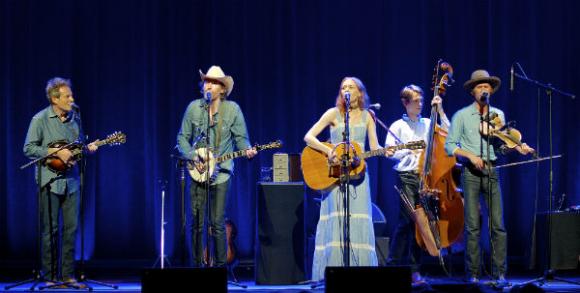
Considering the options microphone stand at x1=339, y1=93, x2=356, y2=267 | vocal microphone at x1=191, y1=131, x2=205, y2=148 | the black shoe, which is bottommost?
the black shoe

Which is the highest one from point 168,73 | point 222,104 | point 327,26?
point 327,26

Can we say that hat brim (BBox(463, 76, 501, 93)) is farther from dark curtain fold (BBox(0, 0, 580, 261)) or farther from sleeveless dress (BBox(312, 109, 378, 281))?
dark curtain fold (BBox(0, 0, 580, 261))

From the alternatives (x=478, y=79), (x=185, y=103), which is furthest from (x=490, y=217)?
(x=185, y=103)

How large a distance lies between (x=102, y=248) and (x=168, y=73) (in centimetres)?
251

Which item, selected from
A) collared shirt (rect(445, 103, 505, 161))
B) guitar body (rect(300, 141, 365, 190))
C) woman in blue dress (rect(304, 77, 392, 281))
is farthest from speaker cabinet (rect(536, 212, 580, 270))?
guitar body (rect(300, 141, 365, 190))

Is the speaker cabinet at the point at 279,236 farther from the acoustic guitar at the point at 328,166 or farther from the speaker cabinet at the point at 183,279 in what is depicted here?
the speaker cabinet at the point at 183,279

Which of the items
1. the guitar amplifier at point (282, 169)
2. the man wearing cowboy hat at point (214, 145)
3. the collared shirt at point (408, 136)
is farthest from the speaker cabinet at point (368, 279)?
the guitar amplifier at point (282, 169)

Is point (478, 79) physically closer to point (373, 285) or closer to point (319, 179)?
point (319, 179)

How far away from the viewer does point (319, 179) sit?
7.23 meters

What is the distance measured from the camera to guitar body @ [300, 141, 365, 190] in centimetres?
709

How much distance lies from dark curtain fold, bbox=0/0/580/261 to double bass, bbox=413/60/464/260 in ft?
6.04

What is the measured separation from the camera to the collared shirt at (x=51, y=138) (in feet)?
24.3

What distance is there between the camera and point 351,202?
23.6ft

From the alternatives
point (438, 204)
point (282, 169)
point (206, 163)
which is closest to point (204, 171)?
point (206, 163)
